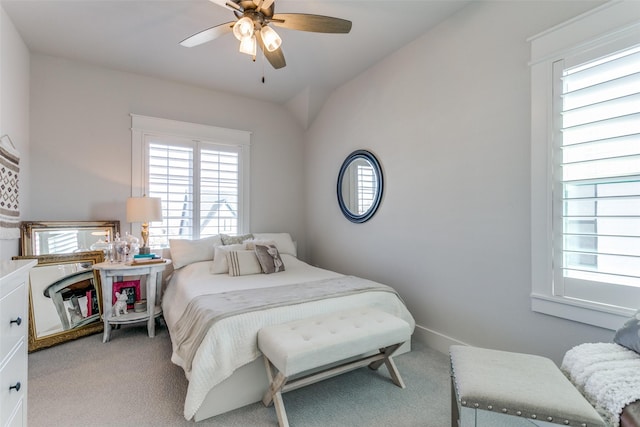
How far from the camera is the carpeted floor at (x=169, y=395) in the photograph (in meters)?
1.68

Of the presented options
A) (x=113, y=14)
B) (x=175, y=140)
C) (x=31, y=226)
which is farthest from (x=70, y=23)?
(x=31, y=226)

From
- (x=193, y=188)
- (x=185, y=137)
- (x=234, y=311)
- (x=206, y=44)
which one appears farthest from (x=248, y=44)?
(x=193, y=188)

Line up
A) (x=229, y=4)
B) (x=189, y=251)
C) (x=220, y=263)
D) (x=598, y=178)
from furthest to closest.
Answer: (x=189, y=251), (x=220, y=263), (x=229, y=4), (x=598, y=178)

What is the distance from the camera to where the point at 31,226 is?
2.70 m

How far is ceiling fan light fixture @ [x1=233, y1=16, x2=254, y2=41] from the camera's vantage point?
176 centimetres

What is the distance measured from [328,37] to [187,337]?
2.71 m

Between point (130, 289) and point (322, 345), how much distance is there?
8.25ft

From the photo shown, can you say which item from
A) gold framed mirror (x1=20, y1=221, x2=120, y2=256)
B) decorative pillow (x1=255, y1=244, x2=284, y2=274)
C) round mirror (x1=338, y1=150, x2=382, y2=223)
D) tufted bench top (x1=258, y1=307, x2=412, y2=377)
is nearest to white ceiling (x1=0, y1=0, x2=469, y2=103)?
round mirror (x1=338, y1=150, x2=382, y2=223)

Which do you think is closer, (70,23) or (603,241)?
(603,241)

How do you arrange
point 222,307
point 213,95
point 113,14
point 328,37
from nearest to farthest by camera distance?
1. point 222,307
2. point 113,14
3. point 328,37
4. point 213,95

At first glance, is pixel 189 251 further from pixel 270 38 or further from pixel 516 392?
pixel 516 392

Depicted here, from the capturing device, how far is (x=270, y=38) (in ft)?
6.19

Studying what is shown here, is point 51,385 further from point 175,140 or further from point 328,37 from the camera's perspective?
point 328,37

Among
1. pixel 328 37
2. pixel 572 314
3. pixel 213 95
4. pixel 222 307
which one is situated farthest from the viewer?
pixel 213 95
